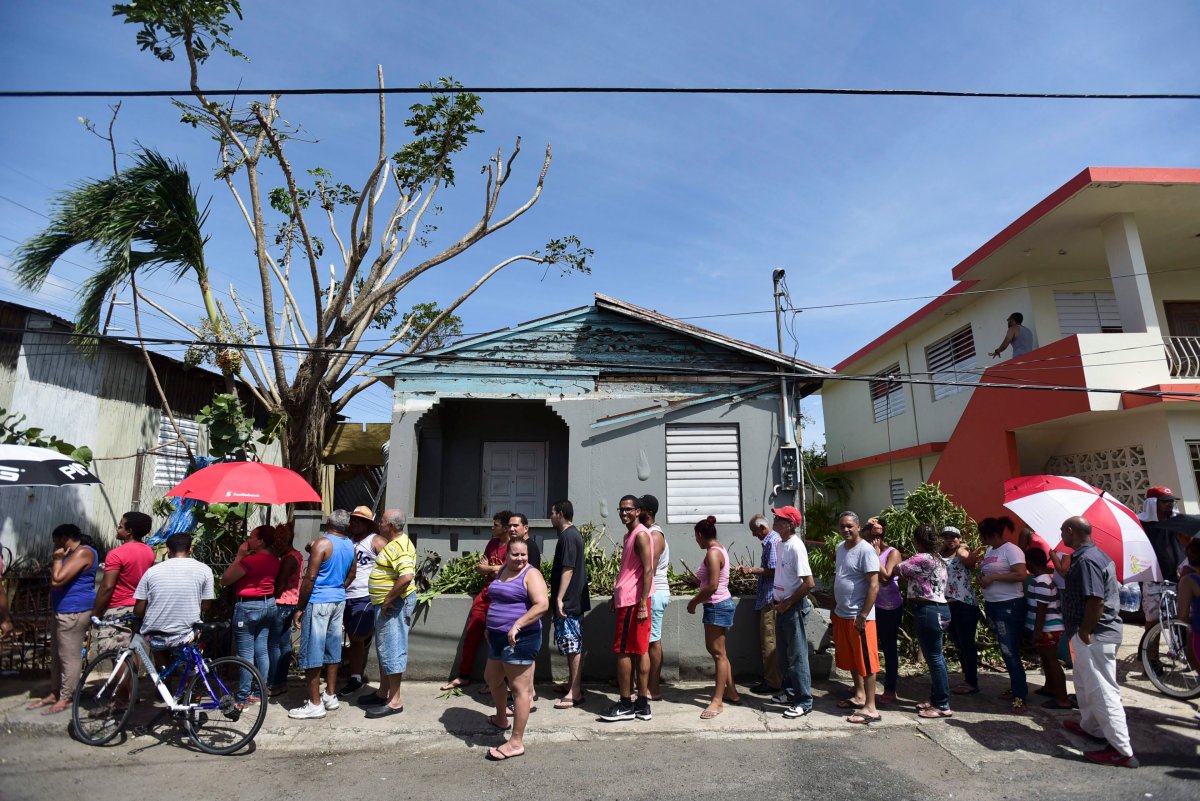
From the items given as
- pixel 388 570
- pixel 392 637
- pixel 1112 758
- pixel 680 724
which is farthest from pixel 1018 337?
pixel 392 637

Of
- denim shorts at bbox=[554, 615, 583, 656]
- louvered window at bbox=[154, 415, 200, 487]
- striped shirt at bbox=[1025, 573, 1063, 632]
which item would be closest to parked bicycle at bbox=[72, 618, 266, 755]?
denim shorts at bbox=[554, 615, 583, 656]

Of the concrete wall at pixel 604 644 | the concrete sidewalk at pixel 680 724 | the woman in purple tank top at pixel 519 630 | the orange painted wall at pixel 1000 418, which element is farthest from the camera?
the orange painted wall at pixel 1000 418

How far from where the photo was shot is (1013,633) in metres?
5.96

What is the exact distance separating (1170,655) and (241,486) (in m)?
9.36

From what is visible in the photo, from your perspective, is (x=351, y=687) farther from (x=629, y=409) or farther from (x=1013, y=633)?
(x=1013, y=633)

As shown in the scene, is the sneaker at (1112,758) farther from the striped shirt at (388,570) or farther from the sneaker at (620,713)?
the striped shirt at (388,570)

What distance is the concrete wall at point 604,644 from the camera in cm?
687

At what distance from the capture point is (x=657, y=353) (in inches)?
411

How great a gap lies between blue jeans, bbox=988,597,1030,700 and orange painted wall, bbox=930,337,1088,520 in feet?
18.0

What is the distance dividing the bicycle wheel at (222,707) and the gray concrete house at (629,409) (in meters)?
3.68

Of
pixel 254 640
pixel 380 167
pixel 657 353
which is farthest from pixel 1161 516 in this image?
pixel 380 167

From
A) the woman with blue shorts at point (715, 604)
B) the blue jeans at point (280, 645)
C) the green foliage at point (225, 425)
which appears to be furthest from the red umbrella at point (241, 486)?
the woman with blue shorts at point (715, 604)

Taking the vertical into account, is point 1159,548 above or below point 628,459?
below

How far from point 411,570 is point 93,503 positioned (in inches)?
299
